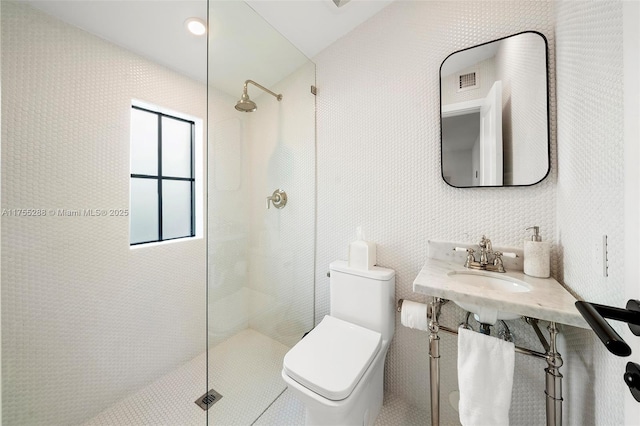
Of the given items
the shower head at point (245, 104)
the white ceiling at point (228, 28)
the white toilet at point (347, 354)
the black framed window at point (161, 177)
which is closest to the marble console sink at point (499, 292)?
the white toilet at point (347, 354)

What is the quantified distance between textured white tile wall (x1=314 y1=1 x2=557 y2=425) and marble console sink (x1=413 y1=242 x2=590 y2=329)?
20 cm

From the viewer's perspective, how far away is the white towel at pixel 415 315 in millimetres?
1224

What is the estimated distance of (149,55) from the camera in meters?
1.56

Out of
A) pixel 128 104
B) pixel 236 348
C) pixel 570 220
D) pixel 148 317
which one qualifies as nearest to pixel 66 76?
pixel 128 104

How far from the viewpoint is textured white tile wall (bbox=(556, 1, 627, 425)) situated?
646 mm

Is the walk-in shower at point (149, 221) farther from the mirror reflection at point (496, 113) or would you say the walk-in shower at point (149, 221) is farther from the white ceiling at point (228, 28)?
the mirror reflection at point (496, 113)

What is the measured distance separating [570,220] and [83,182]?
2426 millimetres

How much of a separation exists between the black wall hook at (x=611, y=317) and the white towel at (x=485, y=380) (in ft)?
1.82

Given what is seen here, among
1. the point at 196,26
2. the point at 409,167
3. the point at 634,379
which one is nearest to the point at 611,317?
the point at 634,379

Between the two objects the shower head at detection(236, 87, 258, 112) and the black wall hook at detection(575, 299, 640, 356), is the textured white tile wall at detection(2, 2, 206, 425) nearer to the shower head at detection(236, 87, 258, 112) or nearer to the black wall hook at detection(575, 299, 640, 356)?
the shower head at detection(236, 87, 258, 112)

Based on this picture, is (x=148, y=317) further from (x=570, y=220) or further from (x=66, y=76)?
(x=570, y=220)

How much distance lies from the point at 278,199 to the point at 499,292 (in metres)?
1.27

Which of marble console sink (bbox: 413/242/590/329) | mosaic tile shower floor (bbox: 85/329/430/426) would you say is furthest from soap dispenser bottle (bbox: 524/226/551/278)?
mosaic tile shower floor (bbox: 85/329/430/426)

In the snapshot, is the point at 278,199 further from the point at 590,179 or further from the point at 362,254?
the point at 590,179
